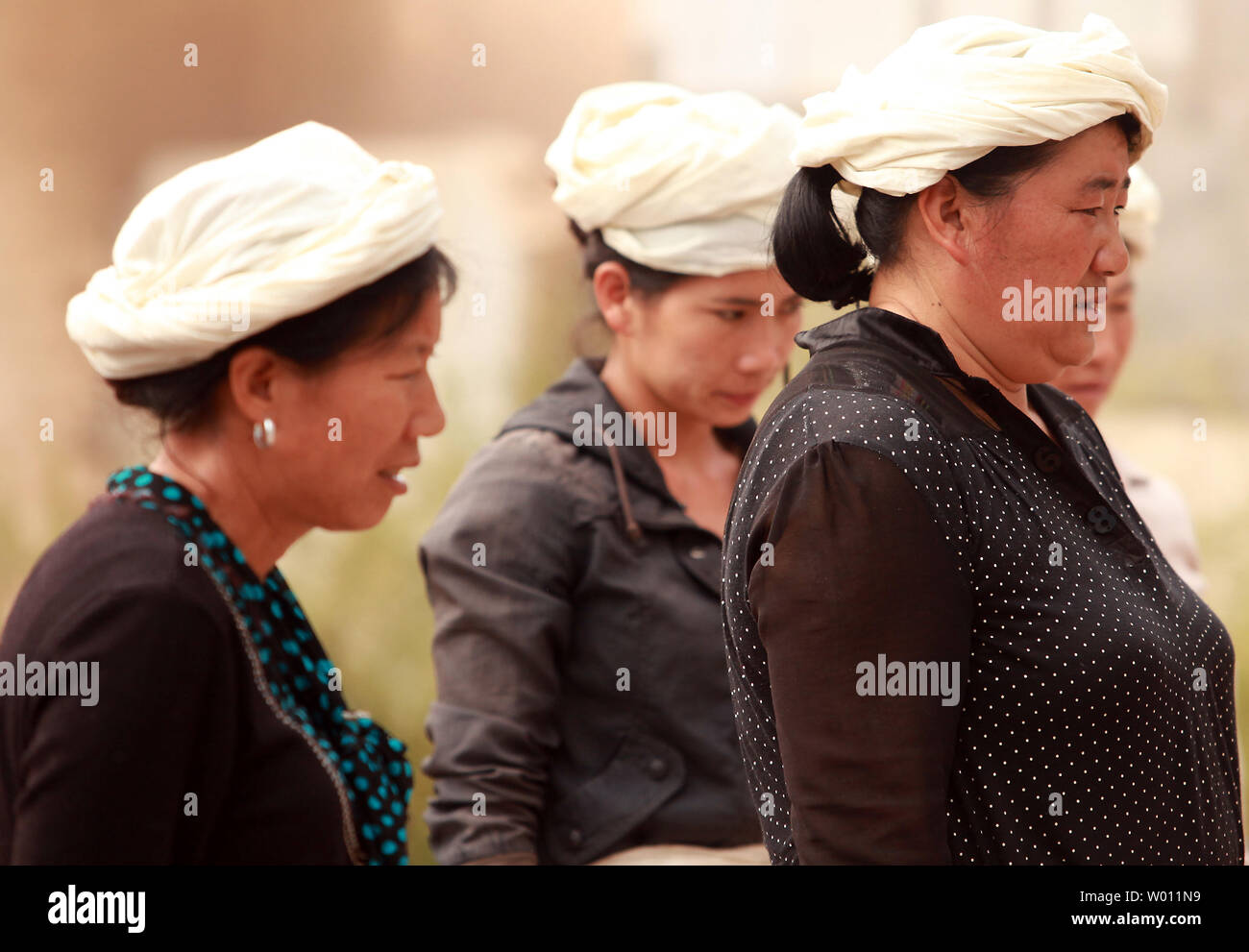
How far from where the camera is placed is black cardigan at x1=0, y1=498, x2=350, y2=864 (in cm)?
120

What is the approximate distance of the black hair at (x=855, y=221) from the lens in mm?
1211

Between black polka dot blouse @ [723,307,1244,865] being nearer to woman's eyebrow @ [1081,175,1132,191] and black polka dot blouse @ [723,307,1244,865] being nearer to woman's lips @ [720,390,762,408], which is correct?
woman's eyebrow @ [1081,175,1132,191]

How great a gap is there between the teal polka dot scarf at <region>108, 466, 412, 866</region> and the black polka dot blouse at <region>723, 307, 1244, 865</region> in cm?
52

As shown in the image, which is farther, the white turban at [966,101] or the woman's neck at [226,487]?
the woman's neck at [226,487]

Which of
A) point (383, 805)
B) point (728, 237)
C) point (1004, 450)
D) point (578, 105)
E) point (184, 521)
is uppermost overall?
point (578, 105)

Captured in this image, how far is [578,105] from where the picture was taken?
7.08 ft

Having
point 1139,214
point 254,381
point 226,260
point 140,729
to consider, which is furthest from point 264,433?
point 1139,214

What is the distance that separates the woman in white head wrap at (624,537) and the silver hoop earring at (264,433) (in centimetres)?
41

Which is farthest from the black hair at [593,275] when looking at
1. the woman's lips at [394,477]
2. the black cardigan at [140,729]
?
the black cardigan at [140,729]

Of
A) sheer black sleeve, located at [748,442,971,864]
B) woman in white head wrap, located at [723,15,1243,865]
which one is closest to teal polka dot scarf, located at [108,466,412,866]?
woman in white head wrap, located at [723,15,1243,865]

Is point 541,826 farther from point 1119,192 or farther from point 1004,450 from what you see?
point 1119,192

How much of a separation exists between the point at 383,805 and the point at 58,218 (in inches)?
75.3

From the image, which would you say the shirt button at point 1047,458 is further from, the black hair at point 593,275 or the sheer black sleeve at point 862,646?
the black hair at point 593,275
